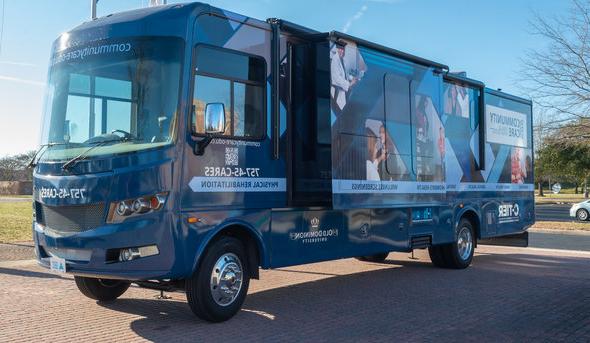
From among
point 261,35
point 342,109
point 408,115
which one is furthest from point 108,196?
point 408,115

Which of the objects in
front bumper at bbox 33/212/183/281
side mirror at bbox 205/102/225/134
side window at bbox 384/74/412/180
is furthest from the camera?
side window at bbox 384/74/412/180

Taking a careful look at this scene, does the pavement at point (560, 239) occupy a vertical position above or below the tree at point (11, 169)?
below

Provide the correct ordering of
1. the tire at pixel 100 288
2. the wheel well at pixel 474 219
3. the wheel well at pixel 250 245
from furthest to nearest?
the wheel well at pixel 474 219 < the tire at pixel 100 288 < the wheel well at pixel 250 245

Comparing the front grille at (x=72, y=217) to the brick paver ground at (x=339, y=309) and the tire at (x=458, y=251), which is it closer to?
the brick paver ground at (x=339, y=309)

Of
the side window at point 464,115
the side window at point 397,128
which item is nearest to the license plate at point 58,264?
the side window at point 397,128

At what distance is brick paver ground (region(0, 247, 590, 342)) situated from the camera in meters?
6.23

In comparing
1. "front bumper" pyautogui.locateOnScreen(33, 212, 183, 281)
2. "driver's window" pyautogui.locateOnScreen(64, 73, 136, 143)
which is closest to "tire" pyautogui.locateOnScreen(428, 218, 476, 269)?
"front bumper" pyautogui.locateOnScreen(33, 212, 183, 281)

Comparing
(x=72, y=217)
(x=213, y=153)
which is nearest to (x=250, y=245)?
(x=213, y=153)

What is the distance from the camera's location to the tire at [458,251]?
437 inches

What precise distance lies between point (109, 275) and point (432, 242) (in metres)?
5.95

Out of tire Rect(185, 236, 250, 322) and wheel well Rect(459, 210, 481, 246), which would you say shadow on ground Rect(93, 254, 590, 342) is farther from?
wheel well Rect(459, 210, 481, 246)

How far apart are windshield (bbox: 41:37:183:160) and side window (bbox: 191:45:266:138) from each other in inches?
11.8

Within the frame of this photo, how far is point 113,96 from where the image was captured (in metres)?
6.53

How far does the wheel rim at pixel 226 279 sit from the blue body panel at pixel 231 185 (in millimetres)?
344
